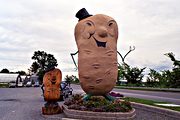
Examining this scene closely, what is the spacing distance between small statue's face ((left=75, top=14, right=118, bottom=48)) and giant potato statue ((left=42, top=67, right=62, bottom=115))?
1689 mm

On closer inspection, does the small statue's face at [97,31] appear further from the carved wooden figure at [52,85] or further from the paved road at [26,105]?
the paved road at [26,105]

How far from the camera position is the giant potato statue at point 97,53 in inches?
484

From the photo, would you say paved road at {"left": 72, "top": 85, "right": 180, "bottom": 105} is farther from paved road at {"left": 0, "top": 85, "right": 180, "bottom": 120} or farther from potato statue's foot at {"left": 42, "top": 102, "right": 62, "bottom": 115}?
potato statue's foot at {"left": 42, "top": 102, "right": 62, "bottom": 115}

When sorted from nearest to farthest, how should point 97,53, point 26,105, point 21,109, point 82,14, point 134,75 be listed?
1. point 97,53
2. point 82,14
3. point 21,109
4. point 26,105
5. point 134,75

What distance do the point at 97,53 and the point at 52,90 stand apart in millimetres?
2471

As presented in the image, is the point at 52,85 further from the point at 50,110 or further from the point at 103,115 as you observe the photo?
the point at 103,115

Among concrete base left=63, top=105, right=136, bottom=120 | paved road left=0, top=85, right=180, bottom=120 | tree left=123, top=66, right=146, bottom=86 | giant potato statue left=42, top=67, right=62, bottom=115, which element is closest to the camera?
concrete base left=63, top=105, right=136, bottom=120

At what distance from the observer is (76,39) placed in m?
13.2

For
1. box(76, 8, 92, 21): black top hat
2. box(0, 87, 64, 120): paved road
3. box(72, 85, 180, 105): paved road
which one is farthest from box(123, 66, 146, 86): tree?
box(76, 8, 92, 21): black top hat

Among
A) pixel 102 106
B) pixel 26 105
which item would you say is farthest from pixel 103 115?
pixel 26 105

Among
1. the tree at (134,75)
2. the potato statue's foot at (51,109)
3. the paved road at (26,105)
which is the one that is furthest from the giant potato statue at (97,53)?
the tree at (134,75)

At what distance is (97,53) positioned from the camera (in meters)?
12.3

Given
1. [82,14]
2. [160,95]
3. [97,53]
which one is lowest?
[160,95]

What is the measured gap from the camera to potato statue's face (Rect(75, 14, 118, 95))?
12289 mm
